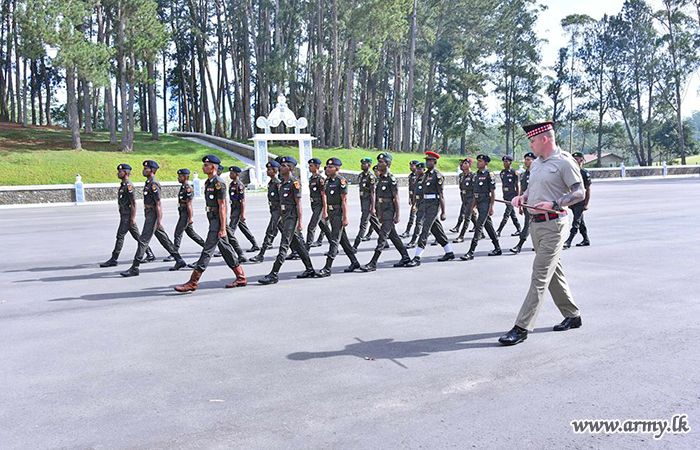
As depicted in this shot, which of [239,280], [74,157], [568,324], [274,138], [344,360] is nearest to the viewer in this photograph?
[344,360]

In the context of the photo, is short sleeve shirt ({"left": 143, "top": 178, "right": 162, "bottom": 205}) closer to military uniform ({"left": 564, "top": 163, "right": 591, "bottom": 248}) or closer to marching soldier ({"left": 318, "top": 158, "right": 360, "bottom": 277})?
marching soldier ({"left": 318, "top": 158, "right": 360, "bottom": 277})

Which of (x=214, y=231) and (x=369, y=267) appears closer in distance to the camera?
(x=214, y=231)

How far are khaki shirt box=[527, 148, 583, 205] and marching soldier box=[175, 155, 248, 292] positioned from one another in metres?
4.31

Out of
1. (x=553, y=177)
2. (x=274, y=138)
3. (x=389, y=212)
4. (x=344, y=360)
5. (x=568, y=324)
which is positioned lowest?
(x=344, y=360)

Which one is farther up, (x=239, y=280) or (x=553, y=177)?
(x=553, y=177)

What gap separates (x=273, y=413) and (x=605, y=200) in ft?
78.8

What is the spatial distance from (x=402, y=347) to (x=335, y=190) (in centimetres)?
436

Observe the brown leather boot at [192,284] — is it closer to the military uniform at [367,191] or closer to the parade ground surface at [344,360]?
the parade ground surface at [344,360]

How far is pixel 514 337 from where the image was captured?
5.45 metres

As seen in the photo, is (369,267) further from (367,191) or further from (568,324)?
(568,324)

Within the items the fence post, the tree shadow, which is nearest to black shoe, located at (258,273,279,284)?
the tree shadow

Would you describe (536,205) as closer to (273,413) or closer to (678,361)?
(678,361)

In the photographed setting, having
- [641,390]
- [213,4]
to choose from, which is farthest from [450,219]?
[213,4]

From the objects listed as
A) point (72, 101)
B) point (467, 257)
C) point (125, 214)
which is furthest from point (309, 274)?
point (72, 101)
